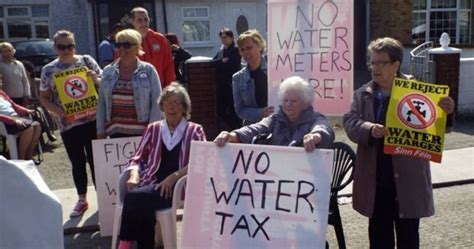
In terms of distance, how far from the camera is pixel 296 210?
119 inches

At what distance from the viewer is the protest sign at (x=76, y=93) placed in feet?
15.3

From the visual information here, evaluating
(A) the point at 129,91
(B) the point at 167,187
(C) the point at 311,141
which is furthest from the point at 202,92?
(C) the point at 311,141

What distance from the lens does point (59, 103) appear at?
15.7 feet

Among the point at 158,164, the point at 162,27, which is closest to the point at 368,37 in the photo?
the point at 162,27

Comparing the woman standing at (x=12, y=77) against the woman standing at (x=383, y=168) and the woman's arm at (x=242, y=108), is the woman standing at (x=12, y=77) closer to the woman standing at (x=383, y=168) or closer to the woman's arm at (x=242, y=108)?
the woman's arm at (x=242, y=108)

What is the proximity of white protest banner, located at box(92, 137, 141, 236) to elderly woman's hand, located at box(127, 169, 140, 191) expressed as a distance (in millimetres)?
553

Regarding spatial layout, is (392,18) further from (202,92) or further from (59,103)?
(59,103)

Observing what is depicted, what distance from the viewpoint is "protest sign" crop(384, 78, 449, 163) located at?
9.68ft

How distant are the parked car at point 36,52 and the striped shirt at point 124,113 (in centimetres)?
1136

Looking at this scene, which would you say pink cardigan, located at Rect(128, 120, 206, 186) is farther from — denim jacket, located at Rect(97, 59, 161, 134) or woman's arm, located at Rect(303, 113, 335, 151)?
woman's arm, located at Rect(303, 113, 335, 151)

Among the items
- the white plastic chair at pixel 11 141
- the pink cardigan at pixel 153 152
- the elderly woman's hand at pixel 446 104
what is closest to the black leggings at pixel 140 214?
the pink cardigan at pixel 153 152

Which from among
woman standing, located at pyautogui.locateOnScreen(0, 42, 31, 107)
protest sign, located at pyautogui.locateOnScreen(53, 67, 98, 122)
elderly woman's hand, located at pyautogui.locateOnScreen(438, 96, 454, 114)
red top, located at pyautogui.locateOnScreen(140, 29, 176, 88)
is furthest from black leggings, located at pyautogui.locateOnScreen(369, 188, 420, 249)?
woman standing, located at pyautogui.locateOnScreen(0, 42, 31, 107)

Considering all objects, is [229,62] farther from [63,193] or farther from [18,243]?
[18,243]

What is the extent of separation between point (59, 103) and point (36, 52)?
11.2 m
